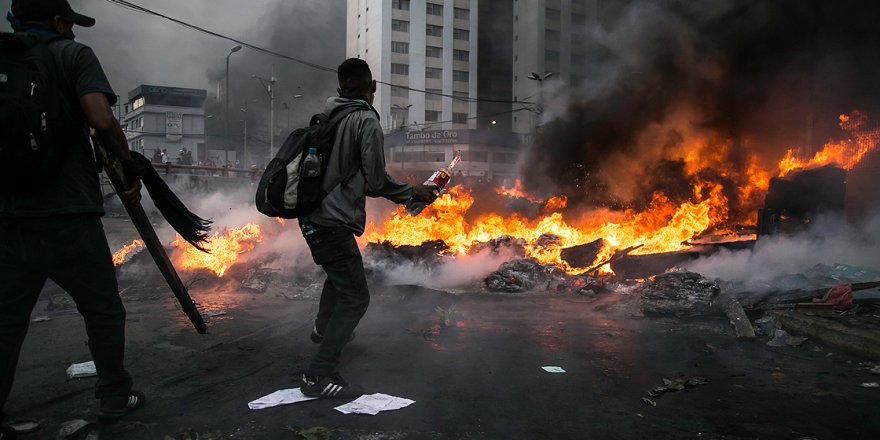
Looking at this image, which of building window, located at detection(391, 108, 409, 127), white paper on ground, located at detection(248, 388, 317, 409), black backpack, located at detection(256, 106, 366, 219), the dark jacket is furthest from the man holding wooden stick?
building window, located at detection(391, 108, 409, 127)

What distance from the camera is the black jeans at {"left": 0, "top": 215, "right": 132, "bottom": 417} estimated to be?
226cm

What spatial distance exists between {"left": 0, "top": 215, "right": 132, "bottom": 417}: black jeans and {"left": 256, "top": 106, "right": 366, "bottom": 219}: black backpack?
839 mm

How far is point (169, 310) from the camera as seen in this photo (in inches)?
221

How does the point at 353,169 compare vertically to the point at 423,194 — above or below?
above

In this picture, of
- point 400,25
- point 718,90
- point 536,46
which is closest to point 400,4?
point 400,25

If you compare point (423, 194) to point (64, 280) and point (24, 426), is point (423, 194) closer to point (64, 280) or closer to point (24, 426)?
point (64, 280)

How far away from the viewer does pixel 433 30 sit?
176 ft

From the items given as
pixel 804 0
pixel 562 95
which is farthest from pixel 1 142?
pixel 562 95

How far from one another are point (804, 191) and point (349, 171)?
32.4 feet

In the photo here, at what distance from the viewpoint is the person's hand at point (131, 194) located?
8.48ft

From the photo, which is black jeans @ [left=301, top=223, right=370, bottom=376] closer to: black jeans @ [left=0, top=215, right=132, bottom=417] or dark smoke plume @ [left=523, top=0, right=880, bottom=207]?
black jeans @ [left=0, top=215, right=132, bottom=417]

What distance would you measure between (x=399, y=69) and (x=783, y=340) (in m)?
51.3

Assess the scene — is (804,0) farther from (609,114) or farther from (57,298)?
(57,298)

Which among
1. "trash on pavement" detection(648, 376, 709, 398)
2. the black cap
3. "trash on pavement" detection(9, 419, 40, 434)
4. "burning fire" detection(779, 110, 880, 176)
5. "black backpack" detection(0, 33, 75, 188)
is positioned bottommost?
"trash on pavement" detection(648, 376, 709, 398)
